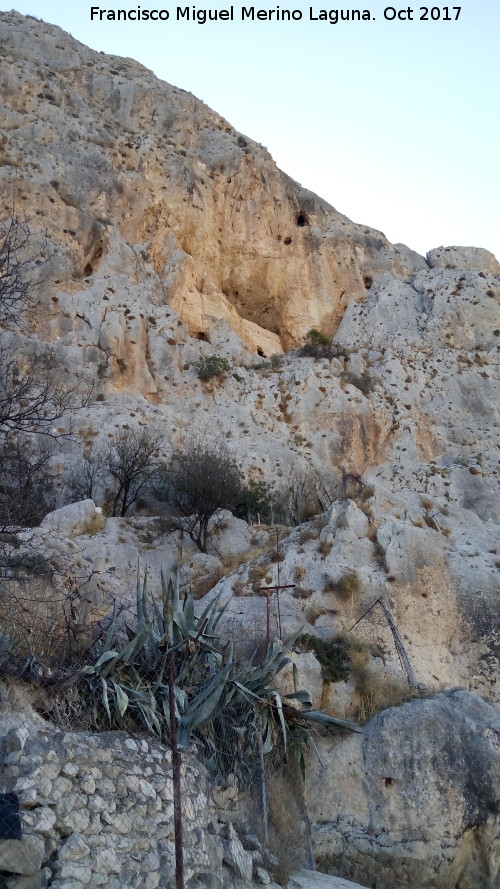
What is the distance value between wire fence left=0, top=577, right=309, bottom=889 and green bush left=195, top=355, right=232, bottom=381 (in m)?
17.8

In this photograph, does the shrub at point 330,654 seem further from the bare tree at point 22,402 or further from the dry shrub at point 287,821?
the bare tree at point 22,402

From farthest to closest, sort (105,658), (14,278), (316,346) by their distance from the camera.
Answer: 1. (316,346)
2. (14,278)
3. (105,658)

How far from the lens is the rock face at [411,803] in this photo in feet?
31.8

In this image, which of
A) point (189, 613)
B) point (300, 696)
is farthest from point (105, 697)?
point (300, 696)

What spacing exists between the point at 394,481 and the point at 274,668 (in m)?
16.6

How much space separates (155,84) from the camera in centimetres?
3872

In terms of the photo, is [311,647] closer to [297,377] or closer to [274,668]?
[274,668]

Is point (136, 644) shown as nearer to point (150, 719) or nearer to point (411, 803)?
point (150, 719)

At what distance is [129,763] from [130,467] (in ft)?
47.1

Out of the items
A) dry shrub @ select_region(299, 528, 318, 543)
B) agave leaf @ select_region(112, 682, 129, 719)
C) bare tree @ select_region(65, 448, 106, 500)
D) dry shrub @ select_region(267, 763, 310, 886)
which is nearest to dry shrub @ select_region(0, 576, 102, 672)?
agave leaf @ select_region(112, 682, 129, 719)

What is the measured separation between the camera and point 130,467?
858 inches

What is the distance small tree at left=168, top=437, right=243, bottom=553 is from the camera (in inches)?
750

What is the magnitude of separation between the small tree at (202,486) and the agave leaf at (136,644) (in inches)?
360

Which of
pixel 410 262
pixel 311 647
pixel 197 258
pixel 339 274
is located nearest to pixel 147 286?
pixel 197 258
